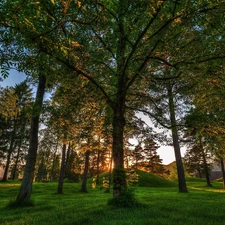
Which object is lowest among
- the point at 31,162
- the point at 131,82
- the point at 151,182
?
the point at 151,182

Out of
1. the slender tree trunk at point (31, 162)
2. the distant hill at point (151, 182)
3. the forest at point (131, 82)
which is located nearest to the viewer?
the forest at point (131, 82)

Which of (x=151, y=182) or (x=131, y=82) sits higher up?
(x=131, y=82)

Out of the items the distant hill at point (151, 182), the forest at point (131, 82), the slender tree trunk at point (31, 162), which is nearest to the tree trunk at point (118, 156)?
the forest at point (131, 82)

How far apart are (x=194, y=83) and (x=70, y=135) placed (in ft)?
21.2

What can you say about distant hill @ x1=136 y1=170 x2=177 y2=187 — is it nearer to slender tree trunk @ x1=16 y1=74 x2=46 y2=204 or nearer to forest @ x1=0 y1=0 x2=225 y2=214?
forest @ x1=0 y1=0 x2=225 y2=214

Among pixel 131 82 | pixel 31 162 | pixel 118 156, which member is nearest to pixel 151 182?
pixel 31 162

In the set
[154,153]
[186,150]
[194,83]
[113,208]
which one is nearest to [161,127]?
[194,83]

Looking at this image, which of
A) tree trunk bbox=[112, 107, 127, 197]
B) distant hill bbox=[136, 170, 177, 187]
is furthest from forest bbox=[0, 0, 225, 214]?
distant hill bbox=[136, 170, 177, 187]

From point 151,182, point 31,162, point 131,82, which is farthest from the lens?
point 151,182

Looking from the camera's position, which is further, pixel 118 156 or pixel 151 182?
pixel 151 182

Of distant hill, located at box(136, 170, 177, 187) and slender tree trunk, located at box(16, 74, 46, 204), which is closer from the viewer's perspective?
slender tree trunk, located at box(16, 74, 46, 204)

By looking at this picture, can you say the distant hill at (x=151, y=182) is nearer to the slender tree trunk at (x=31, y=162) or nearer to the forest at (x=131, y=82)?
the forest at (x=131, y=82)

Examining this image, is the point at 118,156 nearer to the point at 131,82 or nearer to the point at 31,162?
the point at 131,82

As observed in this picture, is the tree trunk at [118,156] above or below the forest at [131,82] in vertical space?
below
